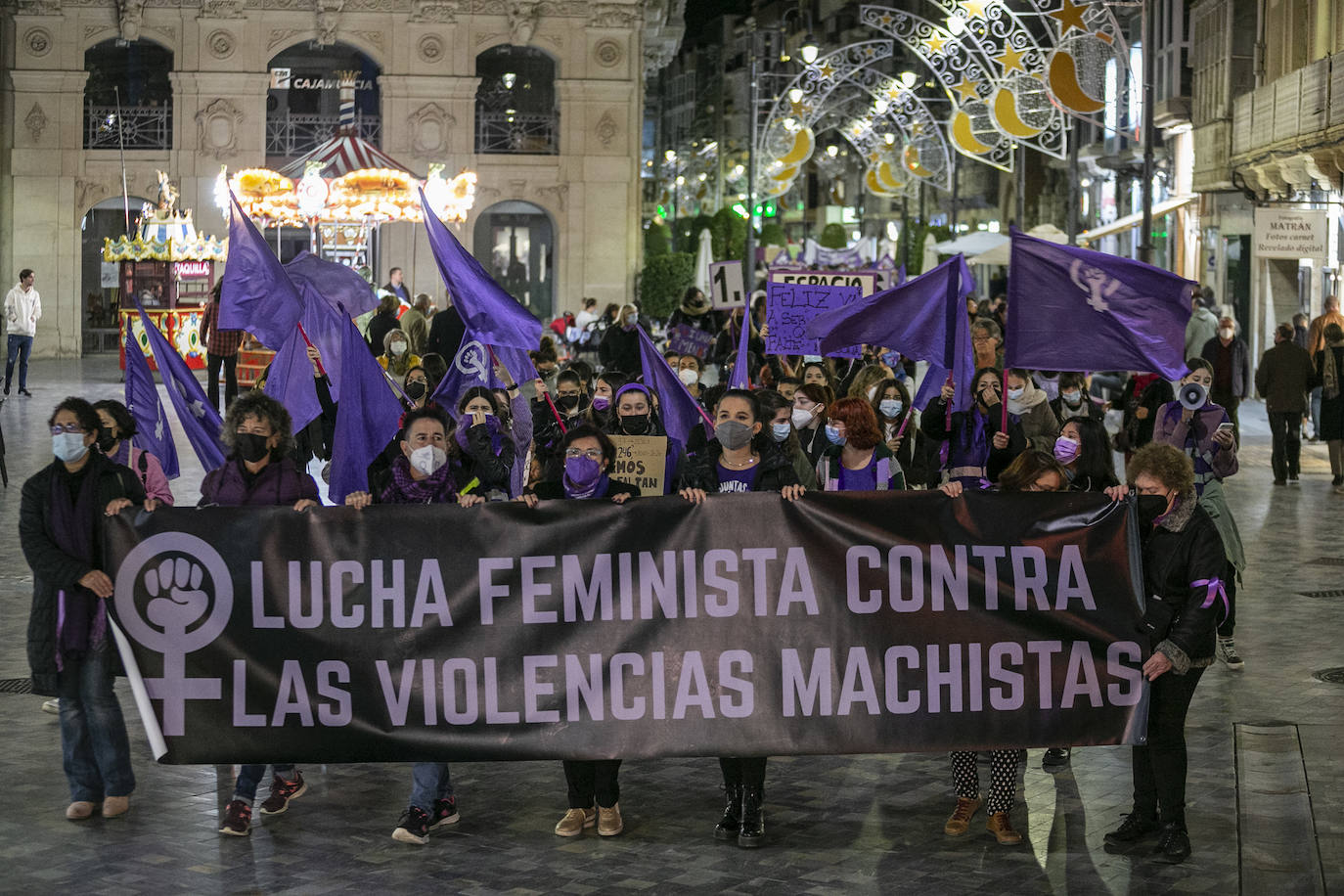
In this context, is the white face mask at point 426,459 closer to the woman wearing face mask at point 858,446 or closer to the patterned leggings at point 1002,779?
the woman wearing face mask at point 858,446

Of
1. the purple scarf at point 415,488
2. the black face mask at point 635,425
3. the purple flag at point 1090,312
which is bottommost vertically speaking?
the purple scarf at point 415,488

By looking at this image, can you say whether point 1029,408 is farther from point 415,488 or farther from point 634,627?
point 415,488

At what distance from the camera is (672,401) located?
35.8ft

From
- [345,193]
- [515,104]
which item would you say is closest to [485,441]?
[345,193]

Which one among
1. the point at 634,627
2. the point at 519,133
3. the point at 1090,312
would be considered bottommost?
the point at 634,627

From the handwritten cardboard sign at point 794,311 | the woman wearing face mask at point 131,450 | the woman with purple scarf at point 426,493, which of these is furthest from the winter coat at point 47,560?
the handwritten cardboard sign at point 794,311

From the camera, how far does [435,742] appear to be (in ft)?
24.0

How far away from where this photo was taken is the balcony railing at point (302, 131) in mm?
46000

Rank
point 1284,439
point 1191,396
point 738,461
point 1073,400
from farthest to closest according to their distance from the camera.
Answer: point 1284,439 → point 1073,400 → point 1191,396 → point 738,461

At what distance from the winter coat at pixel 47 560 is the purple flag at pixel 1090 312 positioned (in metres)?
4.05

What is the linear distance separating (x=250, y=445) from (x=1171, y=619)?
363 centimetres

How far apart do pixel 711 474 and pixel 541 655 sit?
117 centimetres

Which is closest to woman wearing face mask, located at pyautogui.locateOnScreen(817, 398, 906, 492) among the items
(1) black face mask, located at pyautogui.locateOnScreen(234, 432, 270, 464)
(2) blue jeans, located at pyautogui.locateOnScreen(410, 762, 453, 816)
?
(2) blue jeans, located at pyautogui.locateOnScreen(410, 762, 453, 816)

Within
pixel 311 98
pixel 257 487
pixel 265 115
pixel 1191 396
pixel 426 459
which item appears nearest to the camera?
pixel 257 487
